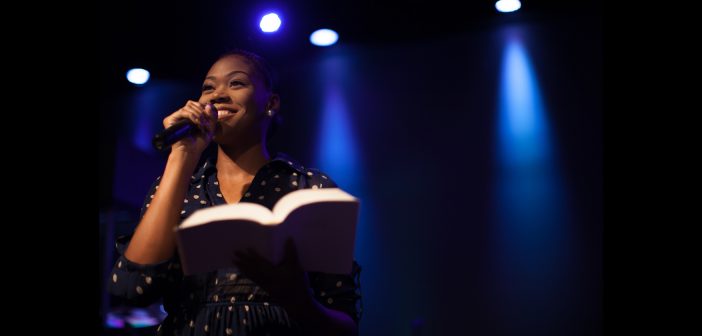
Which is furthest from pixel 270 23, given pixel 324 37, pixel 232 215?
pixel 232 215

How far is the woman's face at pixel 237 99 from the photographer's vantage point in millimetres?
1457

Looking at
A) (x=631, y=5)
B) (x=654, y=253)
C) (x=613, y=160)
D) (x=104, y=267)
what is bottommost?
(x=104, y=267)

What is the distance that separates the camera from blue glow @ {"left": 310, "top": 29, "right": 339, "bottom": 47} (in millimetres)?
2977

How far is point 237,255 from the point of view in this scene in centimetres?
106

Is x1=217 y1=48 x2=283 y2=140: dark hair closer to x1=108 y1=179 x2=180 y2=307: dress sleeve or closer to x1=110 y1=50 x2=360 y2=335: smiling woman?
x1=110 y1=50 x2=360 y2=335: smiling woman

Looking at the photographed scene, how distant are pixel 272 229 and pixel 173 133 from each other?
0.33m

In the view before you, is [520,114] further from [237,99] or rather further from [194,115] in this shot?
[194,115]

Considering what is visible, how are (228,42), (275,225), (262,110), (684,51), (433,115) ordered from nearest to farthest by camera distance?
(275,225) < (684,51) < (262,110) < (228,42) < (433,115)

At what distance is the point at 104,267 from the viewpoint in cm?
280

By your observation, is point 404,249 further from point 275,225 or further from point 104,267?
point 275,225

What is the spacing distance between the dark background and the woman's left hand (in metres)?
1.56

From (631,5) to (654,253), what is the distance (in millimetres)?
469

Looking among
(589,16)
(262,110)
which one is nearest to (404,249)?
(589,16)

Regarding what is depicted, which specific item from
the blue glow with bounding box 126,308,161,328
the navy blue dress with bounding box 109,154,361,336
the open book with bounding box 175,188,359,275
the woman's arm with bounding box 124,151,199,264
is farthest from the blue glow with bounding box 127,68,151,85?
the open book with bounding box 175,188,359,275
